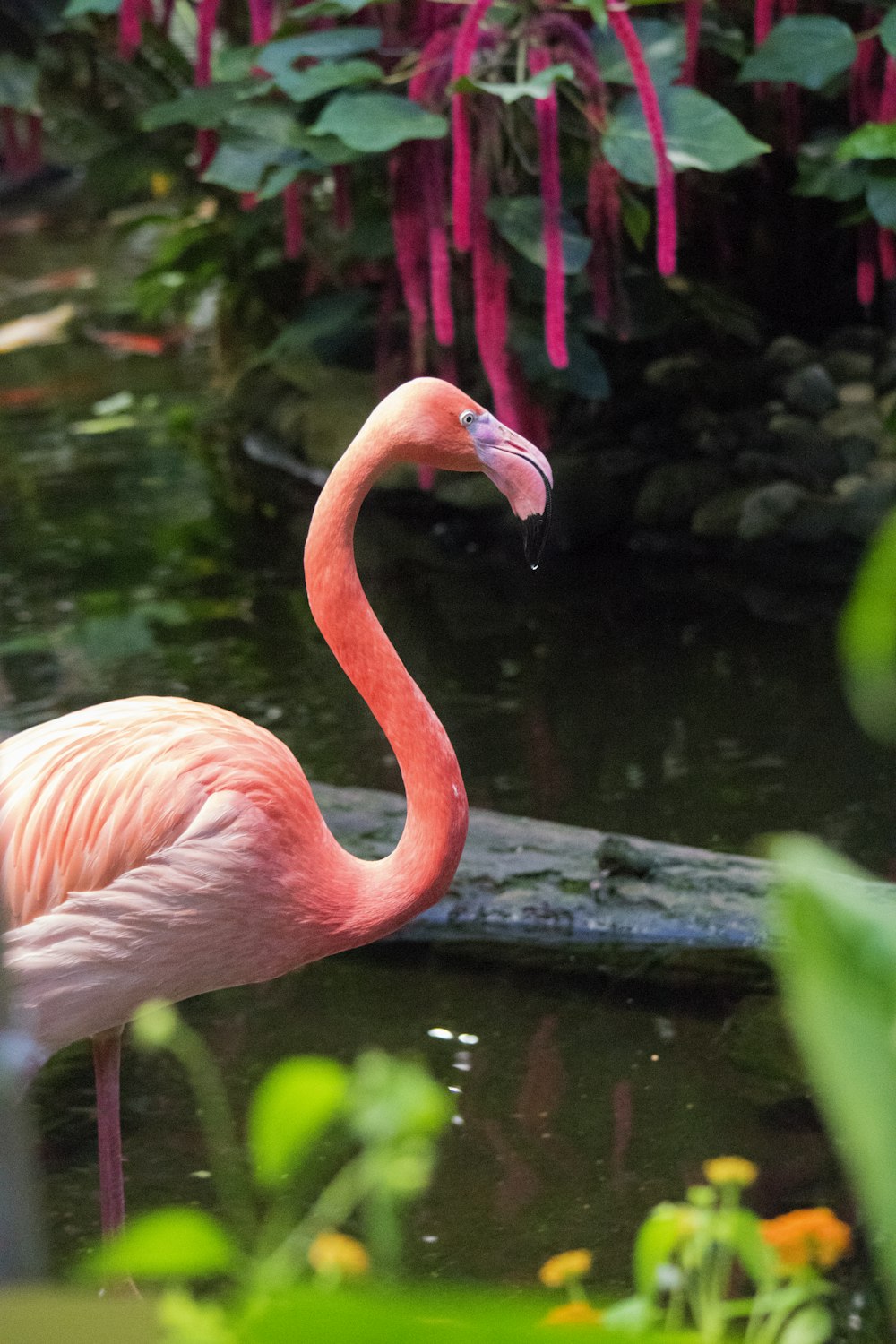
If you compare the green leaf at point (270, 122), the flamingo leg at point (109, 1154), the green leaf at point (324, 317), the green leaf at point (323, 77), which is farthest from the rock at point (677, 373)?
the flamingo leg at point (109, 1154)

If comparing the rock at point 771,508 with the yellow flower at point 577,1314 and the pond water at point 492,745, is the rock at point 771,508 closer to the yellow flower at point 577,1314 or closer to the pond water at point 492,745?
the pond water at point 492,745

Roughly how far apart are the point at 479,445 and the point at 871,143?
2184mm

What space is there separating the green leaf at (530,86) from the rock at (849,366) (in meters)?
1.96

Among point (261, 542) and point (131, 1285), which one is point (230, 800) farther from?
point (261, 542)

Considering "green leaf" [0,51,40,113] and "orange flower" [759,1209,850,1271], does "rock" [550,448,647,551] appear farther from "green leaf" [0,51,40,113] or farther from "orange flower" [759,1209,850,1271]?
"orange flower" [759,1209,850,1271]

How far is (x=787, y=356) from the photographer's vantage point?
521 cm

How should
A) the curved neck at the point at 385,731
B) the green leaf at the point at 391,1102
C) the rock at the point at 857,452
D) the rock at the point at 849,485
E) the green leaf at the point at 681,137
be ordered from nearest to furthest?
the green leaf at the point at 391,1102 → the curved neck at the point at 385,731 → the green leaf at the point at 681,137 → the rock at the point at 849,485 → the rock at the point at 857,452

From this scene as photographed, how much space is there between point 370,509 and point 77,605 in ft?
3.88

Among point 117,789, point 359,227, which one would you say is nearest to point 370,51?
point 359,227

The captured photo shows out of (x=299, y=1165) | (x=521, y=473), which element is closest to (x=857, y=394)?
(x=521, y=473)

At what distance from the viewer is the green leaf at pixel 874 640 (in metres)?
0.39

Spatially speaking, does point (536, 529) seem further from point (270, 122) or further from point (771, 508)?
point (771, 508)

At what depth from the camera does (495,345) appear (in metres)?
3.65

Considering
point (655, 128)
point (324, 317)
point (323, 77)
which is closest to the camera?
point (655, 128)
